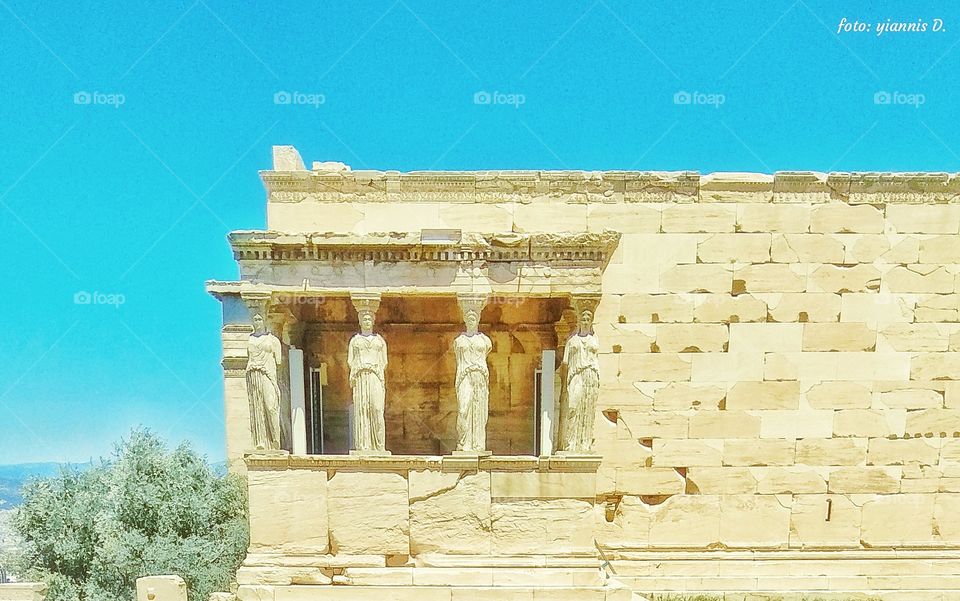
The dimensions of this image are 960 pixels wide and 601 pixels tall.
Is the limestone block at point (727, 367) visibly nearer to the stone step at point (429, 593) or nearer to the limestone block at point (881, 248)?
the limestone block at point (881, 248)

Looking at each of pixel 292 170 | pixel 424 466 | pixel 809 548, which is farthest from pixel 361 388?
pixel 809 548

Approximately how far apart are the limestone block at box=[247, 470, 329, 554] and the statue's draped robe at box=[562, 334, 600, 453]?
3163 millimetres

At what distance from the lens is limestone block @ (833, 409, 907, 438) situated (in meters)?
6.66

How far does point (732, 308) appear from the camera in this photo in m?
6.62

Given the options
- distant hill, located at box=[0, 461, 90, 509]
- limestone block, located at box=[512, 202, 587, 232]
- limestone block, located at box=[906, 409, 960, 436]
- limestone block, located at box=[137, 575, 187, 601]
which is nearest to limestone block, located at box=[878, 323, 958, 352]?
limestone block, located at box=[906, 409, 960, 436]

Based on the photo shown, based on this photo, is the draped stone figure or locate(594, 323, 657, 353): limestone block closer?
the draped stone figure

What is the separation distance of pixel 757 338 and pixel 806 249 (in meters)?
1.44

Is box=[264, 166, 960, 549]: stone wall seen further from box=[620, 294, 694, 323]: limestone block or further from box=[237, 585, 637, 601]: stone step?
box=[237, 585, 637, 601]: stone step

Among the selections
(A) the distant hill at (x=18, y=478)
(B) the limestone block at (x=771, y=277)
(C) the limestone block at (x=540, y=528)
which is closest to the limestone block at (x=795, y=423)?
(B) the limestone block at (x=771, y=277)

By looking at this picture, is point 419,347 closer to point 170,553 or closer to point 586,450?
point 586,450

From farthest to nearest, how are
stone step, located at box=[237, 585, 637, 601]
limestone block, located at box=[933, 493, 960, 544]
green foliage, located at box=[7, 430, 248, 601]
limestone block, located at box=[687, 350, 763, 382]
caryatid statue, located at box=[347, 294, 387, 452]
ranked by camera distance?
green foliage, located at box=[7, 430, 248, 601] → limestone block, located at box=[933, 493, 960, 544] → limestone block, located at box=[687, 350, 763, 382] → caryatid statue, located at box=[347, 294, 387, 452] → stone step, located at box=[237, 585, 637, 601]

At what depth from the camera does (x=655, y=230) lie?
6660mm

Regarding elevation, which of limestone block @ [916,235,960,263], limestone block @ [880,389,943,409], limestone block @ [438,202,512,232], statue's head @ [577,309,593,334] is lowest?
limestone block @ [880,389,943,409]

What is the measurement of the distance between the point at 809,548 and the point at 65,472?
12486 mm
